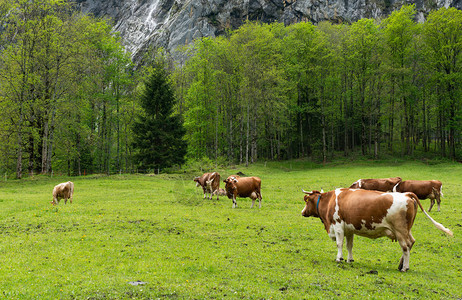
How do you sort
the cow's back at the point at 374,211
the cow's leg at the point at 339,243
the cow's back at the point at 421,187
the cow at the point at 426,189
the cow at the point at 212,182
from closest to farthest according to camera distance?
the cow's back at the point at 374,211 → the cow's leg at the point at 339,243 → the cow at the point at 426,189 → the cow's back at the point at 421,187 → the cow at the point at 212,182

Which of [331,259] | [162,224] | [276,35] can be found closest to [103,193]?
[162,224]

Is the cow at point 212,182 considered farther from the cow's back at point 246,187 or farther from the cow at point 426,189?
the cow at point 426,189

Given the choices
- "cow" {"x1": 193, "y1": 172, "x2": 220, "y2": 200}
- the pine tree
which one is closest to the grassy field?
"cow" {"x1": 193, "y1": 172, "x2": 220, "y2": 200}

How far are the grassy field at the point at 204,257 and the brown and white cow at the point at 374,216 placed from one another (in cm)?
91

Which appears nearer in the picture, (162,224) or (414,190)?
(162,224)

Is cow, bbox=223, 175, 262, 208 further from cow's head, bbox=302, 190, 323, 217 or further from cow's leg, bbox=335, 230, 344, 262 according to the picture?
cow's leg, bbox=335, 230, 344, 262

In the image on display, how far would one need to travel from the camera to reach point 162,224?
13594 mm

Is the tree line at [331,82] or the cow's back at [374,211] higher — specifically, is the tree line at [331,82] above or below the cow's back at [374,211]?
above

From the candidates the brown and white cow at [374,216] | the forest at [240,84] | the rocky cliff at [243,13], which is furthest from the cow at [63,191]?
the rocky cliff at [243,13]

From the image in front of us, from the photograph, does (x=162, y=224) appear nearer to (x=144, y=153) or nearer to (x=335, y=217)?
(x=335, y=217)

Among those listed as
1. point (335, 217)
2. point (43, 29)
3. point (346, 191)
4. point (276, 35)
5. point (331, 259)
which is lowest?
point (331, 259)

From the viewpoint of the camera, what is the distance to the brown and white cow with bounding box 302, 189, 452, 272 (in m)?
8.07

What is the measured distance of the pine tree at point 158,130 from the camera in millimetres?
43656

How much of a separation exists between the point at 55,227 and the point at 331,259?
37.6 feet
